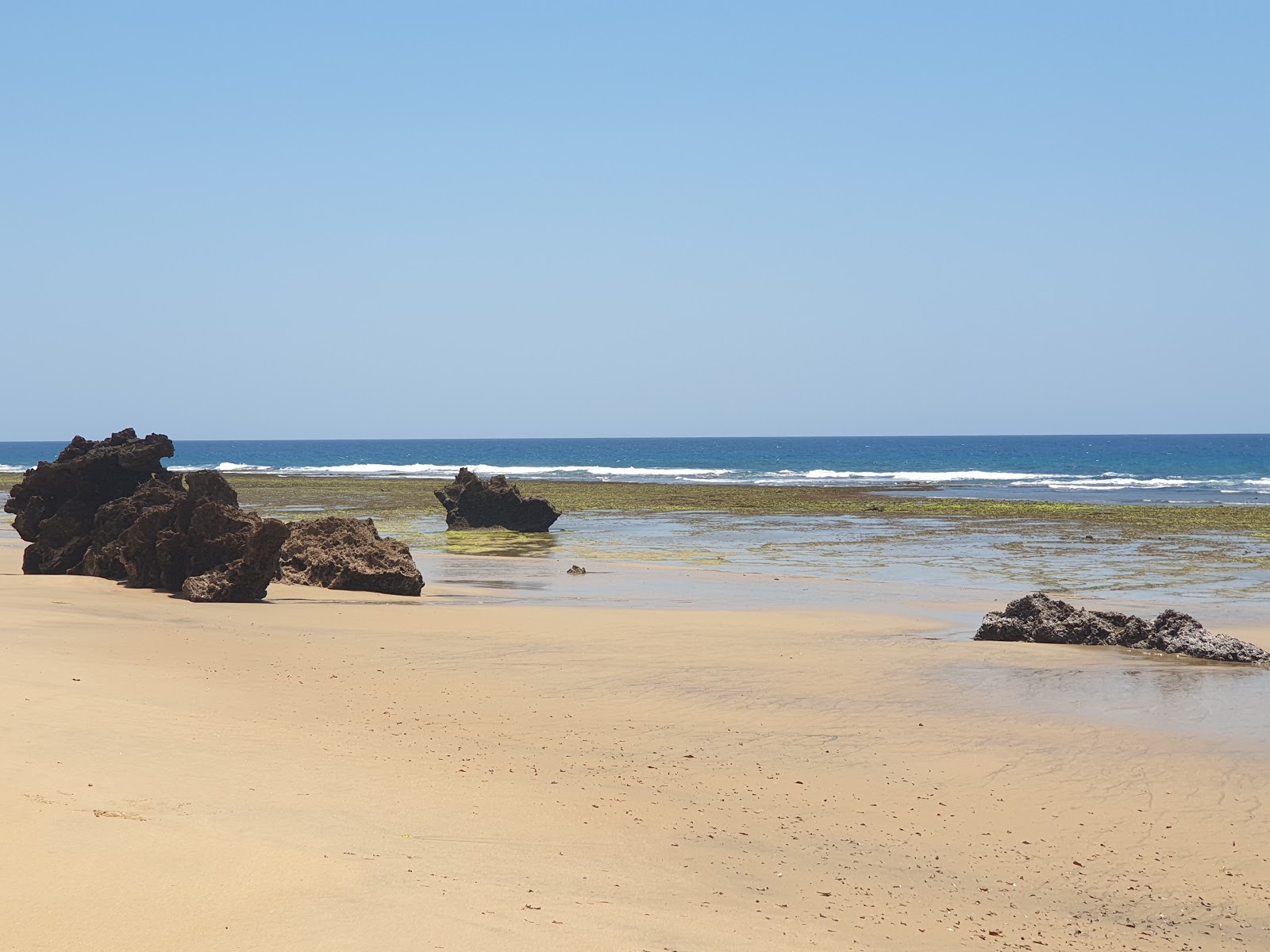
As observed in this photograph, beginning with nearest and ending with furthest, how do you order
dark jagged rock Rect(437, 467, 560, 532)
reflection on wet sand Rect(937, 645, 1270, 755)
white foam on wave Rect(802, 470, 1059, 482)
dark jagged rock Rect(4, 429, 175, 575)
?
reflection on wet sand Rect(937, 645, 1270, 755), dark jagged rock Rect(4, 429, 175, 575), dark jagged rock Rect(437, 467, 560, 532), white foam on wave Rect(802, 470, 1059, 482)

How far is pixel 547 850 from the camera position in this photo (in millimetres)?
6168

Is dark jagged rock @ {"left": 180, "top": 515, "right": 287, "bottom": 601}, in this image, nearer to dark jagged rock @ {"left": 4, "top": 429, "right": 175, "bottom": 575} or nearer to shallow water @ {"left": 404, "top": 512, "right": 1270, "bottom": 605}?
dark jagged rock @ {"left": 4, "top": 429, "right": 175, "bottom": 575}

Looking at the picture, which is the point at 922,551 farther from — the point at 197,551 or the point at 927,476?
the point at 927,476

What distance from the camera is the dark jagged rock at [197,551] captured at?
1593 centimetres

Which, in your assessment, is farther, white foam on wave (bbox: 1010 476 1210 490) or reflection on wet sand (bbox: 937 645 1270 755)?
white foam on wave (bbox: 1010 476 1210 490)

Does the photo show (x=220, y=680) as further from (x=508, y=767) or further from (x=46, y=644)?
(x=508, y=767)

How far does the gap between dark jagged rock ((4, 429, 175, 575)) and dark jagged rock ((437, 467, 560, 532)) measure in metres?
16.2

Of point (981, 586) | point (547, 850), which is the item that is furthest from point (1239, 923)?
point (981, 586)

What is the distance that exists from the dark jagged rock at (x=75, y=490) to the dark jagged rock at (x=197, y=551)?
116cm

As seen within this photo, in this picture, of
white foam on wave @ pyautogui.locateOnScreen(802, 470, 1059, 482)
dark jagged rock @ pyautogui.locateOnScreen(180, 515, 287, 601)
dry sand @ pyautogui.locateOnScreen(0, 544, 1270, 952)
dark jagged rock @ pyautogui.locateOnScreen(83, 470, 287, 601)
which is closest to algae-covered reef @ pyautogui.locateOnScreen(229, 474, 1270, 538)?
white foam on wave @ pyautogui.locateOnScreen(802, 470, 1059, 482)

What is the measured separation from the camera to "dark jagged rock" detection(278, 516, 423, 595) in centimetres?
1840

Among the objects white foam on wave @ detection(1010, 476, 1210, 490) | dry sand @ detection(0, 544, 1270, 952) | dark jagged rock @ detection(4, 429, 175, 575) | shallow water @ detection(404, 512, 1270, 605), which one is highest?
dark jagged rock @ detection(4, 429, 175, 575)

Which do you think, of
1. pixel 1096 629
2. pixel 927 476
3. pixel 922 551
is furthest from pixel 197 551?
pixel 927 476

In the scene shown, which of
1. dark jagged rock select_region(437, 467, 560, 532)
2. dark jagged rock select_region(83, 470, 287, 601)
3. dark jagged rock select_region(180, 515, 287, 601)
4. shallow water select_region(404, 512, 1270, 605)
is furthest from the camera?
dark jagged rock select_region(437, 467, 560, 532)
